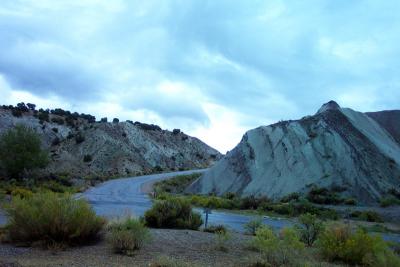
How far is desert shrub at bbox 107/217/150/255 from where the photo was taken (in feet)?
41.2

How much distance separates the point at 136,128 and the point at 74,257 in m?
98.6

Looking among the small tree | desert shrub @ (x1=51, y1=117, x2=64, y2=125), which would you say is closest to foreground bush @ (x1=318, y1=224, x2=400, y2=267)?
the small tree

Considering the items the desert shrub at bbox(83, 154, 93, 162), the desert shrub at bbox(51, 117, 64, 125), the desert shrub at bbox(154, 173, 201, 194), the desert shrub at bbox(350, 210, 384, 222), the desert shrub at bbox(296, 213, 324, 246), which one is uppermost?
the desert shrub at bbox(51, 117, 64, 125)

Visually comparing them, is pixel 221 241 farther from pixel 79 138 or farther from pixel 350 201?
pixel 79 138

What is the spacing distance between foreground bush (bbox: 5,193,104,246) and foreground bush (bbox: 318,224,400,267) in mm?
5943

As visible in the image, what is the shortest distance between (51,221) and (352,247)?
7.35 metres

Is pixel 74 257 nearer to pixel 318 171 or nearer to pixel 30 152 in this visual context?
pixel 318 171

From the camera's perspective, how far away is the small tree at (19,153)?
5959cm

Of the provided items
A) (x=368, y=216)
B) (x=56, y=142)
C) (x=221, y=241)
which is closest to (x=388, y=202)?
(x=368, y=216)

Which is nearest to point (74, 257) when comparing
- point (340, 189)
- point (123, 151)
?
point (340, 189)

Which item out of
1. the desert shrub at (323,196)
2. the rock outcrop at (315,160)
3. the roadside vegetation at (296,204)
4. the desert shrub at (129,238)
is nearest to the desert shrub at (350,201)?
the roadside vegetation at (296,204)

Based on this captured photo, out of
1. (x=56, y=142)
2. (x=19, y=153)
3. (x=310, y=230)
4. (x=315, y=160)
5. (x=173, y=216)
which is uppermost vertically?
(x=56, y=142)

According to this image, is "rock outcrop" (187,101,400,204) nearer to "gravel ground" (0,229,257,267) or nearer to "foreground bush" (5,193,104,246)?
"gravel ground" (0,229,257,267)

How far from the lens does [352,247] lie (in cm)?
1323
